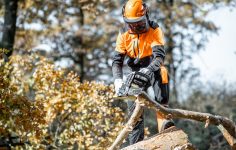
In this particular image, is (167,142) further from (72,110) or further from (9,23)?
(9,23)

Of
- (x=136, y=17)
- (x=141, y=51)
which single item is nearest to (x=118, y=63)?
(x=141, y=51)

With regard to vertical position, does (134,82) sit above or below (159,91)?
above

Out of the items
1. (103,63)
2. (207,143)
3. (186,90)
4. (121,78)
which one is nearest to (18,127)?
(121,78)

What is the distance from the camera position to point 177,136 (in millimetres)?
5930

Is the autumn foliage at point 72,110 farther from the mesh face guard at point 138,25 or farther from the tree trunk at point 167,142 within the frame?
the tree trunk at point 167,142

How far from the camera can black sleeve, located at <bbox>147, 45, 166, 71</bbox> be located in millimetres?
6282

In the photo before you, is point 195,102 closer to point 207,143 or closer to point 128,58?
point 207,143

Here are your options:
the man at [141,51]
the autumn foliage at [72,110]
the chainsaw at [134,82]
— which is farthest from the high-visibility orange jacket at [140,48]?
the autumn foliage at [72,110]

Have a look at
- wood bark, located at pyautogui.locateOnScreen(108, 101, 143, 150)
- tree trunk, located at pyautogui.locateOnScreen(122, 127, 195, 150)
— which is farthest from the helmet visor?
tree trunk, located at pyautogui.locateOnScreen(122, 127, 195, 150)

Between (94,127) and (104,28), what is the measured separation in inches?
631

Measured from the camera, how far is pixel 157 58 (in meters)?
6.39

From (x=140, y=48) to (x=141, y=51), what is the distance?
5cm

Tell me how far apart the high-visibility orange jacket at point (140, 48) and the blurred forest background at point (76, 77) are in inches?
74.9

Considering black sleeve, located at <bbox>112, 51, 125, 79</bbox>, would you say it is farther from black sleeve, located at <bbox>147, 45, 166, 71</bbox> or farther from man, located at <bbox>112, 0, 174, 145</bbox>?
black sleeve, located at <bbox>147, 45, 166, 71</bbox>
